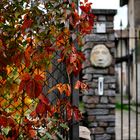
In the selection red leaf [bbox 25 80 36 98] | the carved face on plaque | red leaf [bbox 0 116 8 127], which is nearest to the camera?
red leaf [bbox 25 80 36 98]

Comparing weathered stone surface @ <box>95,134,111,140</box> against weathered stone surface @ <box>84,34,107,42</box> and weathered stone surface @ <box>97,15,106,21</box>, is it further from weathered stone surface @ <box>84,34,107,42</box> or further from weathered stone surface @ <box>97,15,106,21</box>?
weathered stone surface @ <box>97,15,106,21</box>

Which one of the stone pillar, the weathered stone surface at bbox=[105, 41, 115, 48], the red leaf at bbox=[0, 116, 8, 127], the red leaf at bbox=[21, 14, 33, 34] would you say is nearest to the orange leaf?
the red leaf at bbox=[0, 116, 8, 127]

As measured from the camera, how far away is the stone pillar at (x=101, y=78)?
5.76 m

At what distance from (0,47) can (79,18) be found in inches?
15.1

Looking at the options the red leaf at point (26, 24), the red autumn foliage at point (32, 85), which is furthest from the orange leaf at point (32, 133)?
the red leaf at point (26, 24)

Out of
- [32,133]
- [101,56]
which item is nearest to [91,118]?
[101,56]

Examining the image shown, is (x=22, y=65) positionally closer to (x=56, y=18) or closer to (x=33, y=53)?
(x=33, y=53)

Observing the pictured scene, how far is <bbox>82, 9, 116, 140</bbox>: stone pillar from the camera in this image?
576 cm

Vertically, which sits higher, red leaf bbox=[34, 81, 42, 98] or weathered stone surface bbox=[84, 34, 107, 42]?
weathered stone surface bbox=[84, 34, 107, 42]

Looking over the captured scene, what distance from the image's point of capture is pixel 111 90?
5805mm

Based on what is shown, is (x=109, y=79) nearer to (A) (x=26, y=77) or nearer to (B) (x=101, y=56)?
(B) (x=101, y=56)

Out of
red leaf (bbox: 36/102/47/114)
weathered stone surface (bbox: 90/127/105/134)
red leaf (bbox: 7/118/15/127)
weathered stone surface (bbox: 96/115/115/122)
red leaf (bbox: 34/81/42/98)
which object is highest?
red leaf (bbox: 34/81/42/98)

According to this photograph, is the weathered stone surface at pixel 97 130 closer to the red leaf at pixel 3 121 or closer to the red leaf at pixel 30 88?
the red leaf at pixel 3 121

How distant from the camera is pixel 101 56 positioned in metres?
5.73
